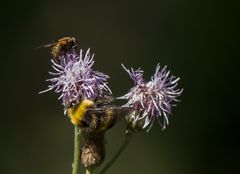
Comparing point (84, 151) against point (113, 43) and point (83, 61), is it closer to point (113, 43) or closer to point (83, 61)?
point (83, 61)

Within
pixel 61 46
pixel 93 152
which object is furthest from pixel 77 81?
pixel 93 152

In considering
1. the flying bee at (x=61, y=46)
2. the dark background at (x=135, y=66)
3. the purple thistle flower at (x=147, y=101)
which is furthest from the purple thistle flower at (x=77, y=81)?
the dark background at (x=135, y=66)

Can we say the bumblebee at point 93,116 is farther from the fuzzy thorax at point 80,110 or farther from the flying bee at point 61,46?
the flying bee at point 61,46

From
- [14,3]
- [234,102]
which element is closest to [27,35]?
[14,3]

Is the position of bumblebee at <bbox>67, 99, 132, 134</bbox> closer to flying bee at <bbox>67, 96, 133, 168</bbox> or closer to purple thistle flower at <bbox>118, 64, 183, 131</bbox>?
flying bee at <bbox>67, 96, 133, 168</bbox>

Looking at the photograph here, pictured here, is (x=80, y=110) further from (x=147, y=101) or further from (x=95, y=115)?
(x=147, y=101)

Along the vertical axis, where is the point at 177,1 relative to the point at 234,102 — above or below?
above

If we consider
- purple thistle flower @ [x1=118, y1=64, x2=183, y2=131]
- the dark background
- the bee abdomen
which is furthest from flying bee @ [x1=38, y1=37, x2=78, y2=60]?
the dark background
